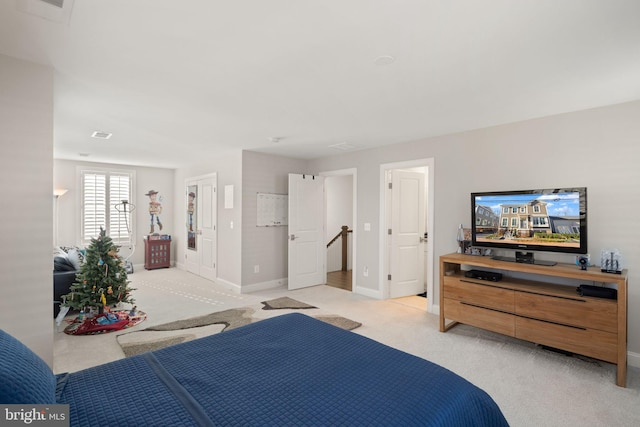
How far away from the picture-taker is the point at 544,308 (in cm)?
296

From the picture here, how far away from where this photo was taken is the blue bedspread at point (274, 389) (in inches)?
43.5

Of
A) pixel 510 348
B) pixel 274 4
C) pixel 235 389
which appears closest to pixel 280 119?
pixel 274 4

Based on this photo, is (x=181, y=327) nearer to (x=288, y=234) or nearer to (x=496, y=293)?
(x=288, y=234)

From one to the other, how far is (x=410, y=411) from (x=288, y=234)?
4702 mm

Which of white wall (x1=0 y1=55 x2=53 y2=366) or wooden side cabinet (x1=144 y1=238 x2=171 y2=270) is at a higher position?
white wall (x1=0 y1=55 x2=53 y2=366)

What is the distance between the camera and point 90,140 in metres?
4.69

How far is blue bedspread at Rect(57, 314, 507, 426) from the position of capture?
1105 millimetres

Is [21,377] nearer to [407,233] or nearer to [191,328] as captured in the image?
[191,328]

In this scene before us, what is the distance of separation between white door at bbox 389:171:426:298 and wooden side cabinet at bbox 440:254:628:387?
1.31m

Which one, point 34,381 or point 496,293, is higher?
point 34,381

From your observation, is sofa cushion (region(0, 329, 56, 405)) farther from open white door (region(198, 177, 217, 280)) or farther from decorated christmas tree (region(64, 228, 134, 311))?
open white door (region(198, 177, 217, 280))

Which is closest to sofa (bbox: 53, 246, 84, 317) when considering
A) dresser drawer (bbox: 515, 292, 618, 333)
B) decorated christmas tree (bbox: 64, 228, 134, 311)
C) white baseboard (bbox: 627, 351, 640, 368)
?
decorated christmas tree (bbox: 64, 228, 134, 311)

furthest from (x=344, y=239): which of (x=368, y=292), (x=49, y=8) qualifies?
(x=49, y=8)

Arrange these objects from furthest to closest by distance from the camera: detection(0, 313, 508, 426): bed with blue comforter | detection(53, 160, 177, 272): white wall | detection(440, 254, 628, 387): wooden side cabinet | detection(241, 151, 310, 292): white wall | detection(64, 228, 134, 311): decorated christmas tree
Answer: detection(53, 160, 177, 272): white wall
detection(241, 151, 310, 292): white wall
detection(64, 228, 134, 311): decorated christmas tree
detection(440, 254, 628, 387): wooden side cabinet
detection(0, 313, 508, 426): bed with blue comforter
